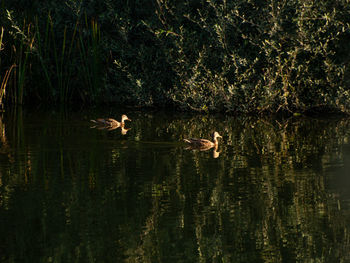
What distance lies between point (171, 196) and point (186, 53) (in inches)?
455

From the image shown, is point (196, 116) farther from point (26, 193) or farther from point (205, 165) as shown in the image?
point (26, 193)

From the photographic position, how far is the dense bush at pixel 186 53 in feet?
62.2

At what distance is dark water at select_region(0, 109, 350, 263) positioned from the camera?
7.82 meters

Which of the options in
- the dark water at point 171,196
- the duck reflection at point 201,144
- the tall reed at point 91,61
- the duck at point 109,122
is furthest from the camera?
the tall reed at point 91,61

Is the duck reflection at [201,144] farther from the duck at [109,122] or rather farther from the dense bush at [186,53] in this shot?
the dense bush at [186,53]

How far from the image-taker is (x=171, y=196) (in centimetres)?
1002

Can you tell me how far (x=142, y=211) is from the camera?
9.23 metres

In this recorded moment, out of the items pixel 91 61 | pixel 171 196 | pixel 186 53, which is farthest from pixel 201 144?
pixel 91 61

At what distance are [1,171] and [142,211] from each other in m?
3.23

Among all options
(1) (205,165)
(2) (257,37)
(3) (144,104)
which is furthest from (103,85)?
(1) (205,165)

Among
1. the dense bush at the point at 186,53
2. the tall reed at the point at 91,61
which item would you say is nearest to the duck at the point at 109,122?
the dense bush at the point at 186,53

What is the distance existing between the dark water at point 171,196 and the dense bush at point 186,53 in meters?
3.08

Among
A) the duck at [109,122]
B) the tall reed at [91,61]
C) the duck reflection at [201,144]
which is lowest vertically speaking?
the duck reflection at [201,144]

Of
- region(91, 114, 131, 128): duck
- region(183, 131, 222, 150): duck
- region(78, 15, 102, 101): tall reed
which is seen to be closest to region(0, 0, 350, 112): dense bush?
region(78, 15, 102, 101): tall reed
